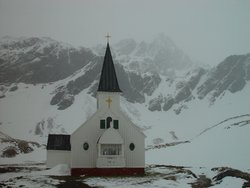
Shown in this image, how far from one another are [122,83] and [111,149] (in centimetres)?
679

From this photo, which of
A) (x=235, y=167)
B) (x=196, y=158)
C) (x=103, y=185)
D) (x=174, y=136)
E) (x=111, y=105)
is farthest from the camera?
(x=174, y=136)

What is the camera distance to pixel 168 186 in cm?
1222

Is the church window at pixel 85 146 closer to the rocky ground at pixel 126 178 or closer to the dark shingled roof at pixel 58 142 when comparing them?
the rocky ground at pixel 126 178

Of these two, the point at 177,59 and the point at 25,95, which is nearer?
the point at 25,95

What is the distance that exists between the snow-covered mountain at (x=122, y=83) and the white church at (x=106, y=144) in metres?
0.88

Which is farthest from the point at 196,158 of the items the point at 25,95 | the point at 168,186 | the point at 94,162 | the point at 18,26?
the point at 18,26

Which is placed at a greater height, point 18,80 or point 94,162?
point 18,80

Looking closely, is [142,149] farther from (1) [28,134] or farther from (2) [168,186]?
(1) [28,134]

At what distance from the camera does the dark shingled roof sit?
50.8ft

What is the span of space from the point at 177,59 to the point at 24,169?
7.08 m

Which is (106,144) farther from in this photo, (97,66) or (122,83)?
(122,83)

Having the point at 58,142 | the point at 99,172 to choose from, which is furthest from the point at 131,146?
the point at 58,142

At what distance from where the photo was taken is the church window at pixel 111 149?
14498 mm

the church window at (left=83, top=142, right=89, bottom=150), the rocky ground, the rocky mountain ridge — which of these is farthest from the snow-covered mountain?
the church window at (left=83, top=142, right=89, bottom=150)
